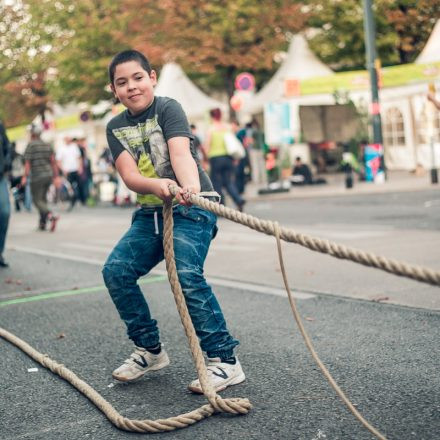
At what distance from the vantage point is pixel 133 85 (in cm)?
405

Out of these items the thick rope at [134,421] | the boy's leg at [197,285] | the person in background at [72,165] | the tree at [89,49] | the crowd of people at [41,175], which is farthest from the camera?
the tree at [89,49]

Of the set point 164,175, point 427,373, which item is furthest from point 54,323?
point 427,373

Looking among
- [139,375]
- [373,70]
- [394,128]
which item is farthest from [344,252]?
[394,128]

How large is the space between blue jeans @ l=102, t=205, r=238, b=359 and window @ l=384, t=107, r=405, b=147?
78.1 ft

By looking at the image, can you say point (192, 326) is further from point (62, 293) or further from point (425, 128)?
point (425, 128)

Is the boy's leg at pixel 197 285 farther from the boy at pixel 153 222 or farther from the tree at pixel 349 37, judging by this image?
the tree at pixel 349 37

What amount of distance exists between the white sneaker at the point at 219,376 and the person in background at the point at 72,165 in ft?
61.7

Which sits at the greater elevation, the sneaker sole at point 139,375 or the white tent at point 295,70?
the white tent at point 295,70

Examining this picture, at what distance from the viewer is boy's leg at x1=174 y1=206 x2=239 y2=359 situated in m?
3.89

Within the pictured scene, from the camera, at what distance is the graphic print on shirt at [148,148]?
409 cm

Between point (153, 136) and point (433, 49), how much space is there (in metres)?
20.2

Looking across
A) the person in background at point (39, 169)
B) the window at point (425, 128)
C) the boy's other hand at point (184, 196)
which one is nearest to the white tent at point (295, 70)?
the window at point (425, 128)

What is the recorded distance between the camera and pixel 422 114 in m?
25.6

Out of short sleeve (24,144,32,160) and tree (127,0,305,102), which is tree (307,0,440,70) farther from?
short sleeve (24,144,32,160)
